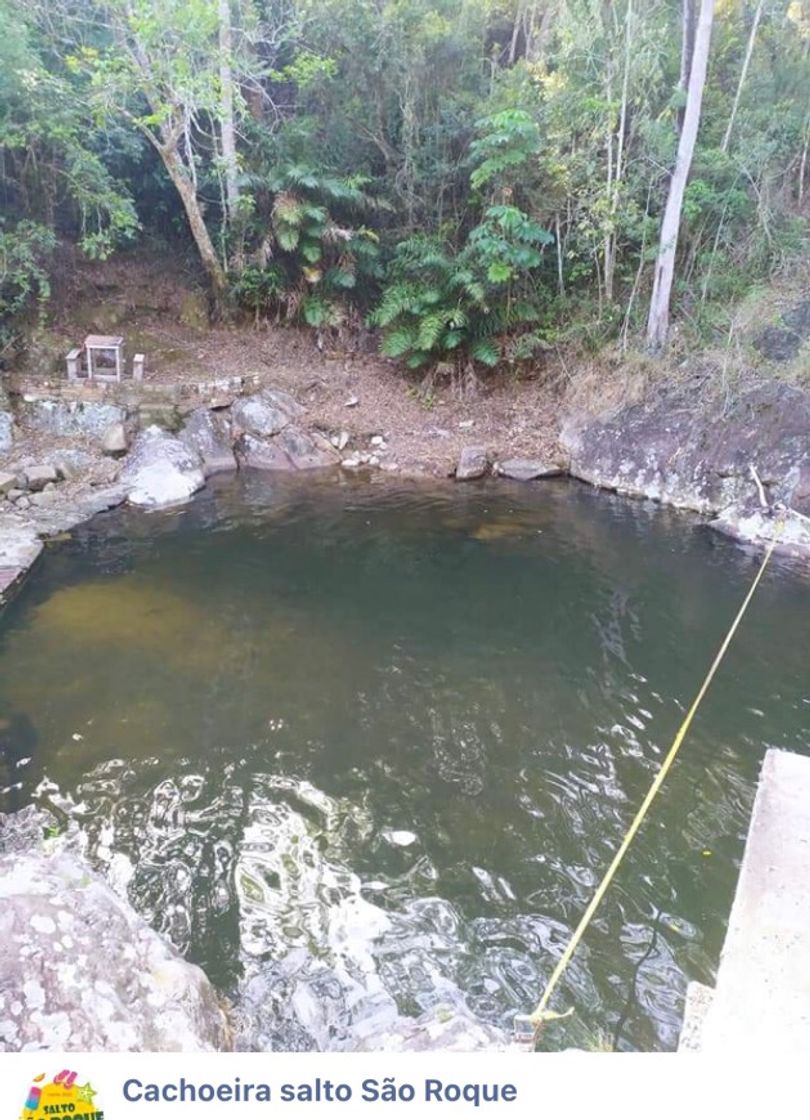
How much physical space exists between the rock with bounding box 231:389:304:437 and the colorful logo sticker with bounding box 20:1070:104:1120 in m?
8.62

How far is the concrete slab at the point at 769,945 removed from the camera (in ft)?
7.68

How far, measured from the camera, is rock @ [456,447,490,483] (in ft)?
30.9

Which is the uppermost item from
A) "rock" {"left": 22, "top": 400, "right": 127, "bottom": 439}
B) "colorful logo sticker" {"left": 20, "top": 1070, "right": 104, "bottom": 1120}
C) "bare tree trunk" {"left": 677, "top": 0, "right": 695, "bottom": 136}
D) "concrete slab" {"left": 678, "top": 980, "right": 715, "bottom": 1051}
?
"bare tree trunk" {"left": 677, "top": 0, "right": 695, "bottom": 136}

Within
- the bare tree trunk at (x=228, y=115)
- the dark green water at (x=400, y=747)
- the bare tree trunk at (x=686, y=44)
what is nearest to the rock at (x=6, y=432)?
the dark green water at (x=400, y=747)

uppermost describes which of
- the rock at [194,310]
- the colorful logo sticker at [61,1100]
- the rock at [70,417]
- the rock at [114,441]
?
the rock at [194,310]

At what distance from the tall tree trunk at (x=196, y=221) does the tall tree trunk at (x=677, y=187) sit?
651cm

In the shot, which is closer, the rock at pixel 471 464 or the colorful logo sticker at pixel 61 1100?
the colorful logo sticker at pixel 61 1100

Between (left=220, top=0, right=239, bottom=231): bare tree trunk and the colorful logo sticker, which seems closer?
the colorful logo sticker

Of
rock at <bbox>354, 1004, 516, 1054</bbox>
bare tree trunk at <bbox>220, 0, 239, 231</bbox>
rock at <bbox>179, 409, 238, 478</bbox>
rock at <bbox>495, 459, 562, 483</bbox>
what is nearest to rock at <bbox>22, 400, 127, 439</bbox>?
rock at <bbox>179, 409, 238, 478</bbox>

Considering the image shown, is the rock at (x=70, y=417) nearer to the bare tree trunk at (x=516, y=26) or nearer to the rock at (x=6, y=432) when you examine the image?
the rock at (x=6, y=432)

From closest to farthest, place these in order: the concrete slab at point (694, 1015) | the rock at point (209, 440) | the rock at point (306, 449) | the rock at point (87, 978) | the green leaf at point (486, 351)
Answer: the rock at point (87, 978)
the concrete slab at point (694, 1015)
the rock at point (209, 440)
the rock at point (306, 449)
the green leaf at point (486, 351)

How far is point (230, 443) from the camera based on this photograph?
9.59 metres

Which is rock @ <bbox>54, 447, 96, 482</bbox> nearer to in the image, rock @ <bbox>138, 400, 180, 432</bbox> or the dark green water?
rock @ <bbox>138, 400, 180, 432</bbox>

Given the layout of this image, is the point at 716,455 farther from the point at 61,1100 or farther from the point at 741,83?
the point at 61,1100
